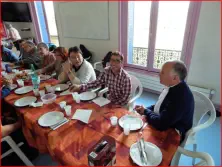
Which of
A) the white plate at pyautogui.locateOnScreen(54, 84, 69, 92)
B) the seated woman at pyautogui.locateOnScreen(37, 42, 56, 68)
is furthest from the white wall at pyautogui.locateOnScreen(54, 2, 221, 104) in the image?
the seated woman at pyautogui.locateOnScreen(37, 42, 56, 68)

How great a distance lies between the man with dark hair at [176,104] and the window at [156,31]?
1.64 m

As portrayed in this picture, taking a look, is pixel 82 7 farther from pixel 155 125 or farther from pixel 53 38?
pixel 155 125

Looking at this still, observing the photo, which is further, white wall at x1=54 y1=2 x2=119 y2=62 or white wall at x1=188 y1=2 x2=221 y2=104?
white wall at x1=54 y1=2 x2=119 y2=62

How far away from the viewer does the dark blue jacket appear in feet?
3.35

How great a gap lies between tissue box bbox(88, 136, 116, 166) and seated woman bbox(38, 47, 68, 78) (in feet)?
5.67

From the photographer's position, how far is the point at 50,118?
49.1 inches

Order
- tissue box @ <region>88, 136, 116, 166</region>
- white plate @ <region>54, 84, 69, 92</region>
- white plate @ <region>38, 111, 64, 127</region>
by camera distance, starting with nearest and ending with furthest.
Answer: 1. tissue box @ <region>88, 136, 116, 166</region>
2. white plate @ <region>38, 111, 64, 127</region>
3. white plate @ <region>54, 84, 69, 92</region>

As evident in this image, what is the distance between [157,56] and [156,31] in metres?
0.50

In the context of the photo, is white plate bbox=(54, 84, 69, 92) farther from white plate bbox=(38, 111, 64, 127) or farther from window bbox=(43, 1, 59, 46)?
window bbox=(43, 1, 59, 46)

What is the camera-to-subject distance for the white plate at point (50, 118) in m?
1.18

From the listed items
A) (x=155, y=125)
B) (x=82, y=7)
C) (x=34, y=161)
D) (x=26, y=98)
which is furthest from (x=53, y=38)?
(x=155, y=125)

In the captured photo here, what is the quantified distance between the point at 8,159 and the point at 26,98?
72 cm

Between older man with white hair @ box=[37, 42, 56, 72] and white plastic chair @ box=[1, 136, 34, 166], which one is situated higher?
older man with white hair @ box=[37, 42, 56, 72]

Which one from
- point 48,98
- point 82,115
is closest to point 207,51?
point 82,115
